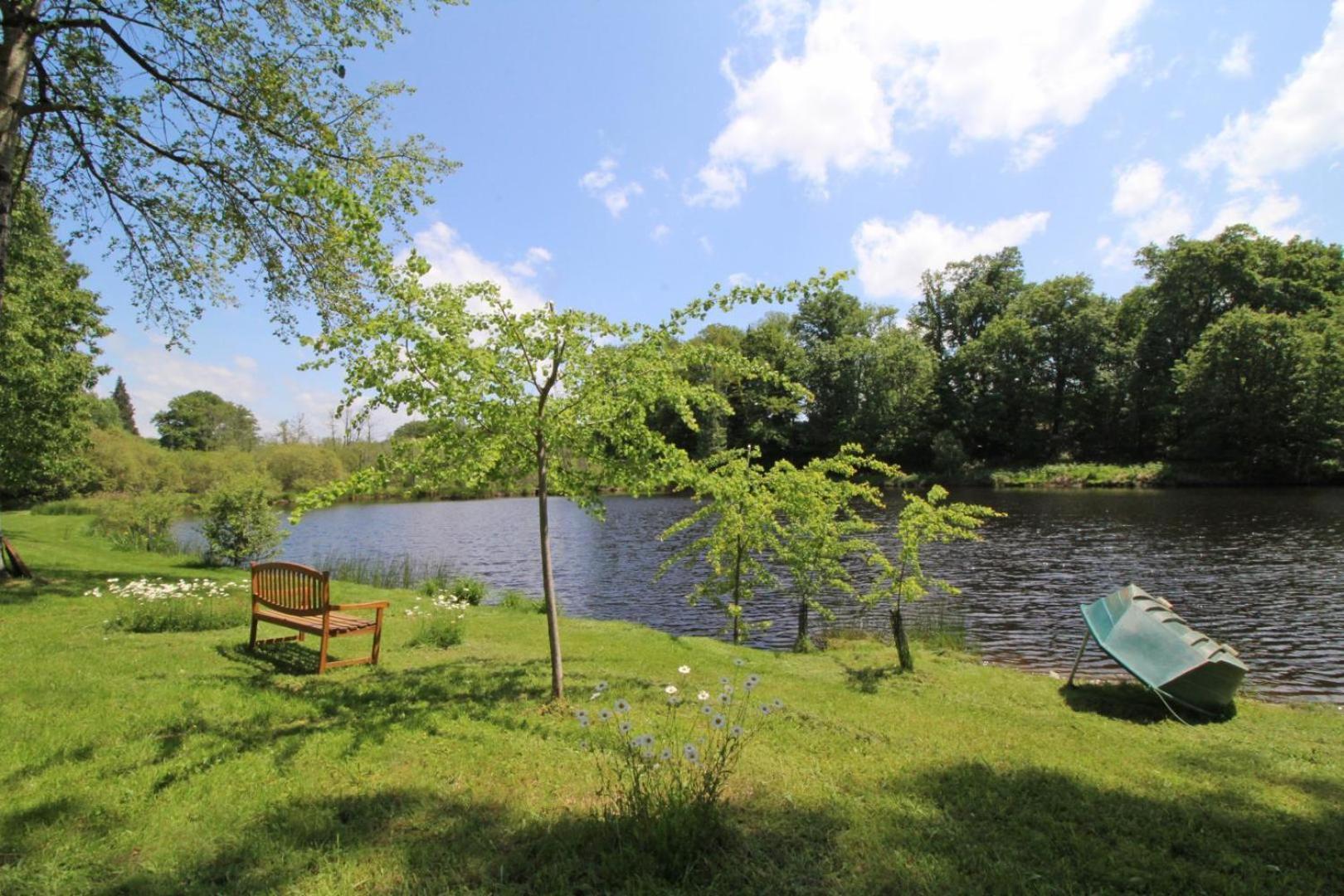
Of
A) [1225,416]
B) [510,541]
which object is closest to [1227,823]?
[510,541]

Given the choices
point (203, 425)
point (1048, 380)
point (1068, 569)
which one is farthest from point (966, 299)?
point (203, 425)

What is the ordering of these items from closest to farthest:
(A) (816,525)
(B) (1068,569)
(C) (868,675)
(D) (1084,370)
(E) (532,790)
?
1. (E) (532,790)
2. (C) (868,675)
3. (A) (816,525)
4. (B) (1068,569)
5. (D) (1084,370)

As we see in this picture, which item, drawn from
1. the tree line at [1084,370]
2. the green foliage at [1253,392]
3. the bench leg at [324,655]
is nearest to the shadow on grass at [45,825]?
the bench leg at [324,655]

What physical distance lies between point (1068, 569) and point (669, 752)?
72.8 ft

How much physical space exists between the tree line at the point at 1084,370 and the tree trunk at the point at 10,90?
39.2 meters

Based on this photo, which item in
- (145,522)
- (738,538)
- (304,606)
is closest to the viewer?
(304,606)

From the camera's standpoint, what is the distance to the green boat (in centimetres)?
→ 865

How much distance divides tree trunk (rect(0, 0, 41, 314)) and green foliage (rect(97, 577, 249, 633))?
4894 mm

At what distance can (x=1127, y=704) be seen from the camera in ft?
31.3

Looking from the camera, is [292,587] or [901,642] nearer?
[292,587]

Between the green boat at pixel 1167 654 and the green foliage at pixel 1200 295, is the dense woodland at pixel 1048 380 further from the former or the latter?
the green boat at pixel 1167 654

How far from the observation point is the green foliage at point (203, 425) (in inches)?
4205

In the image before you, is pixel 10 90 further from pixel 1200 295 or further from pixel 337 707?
pixel 1200 295

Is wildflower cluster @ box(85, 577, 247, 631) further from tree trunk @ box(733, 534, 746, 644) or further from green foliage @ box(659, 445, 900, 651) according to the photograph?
tree trunk @ box(733, 534, 746, 644)
